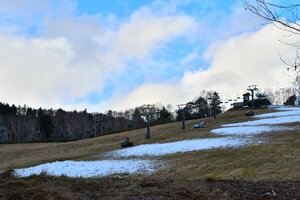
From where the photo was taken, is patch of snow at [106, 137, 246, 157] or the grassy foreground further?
patch of snow at [106, 137, 246, 157]

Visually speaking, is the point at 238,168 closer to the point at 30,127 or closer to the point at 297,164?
the point at 297,164

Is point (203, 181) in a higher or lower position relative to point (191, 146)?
higher

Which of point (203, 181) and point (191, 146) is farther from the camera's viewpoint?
point (191, 146)

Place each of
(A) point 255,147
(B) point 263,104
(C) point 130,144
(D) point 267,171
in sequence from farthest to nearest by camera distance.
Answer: (B) point 263,104 → (C) point 130,144 → (A) point 255,147 → (D) point 267,171

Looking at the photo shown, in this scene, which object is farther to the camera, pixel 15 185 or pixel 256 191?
pixel 15 185

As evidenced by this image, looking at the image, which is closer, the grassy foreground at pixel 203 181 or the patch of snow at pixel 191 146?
the grassy foreground at pixel 203 181

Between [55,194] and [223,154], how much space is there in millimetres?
15264

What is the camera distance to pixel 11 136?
97.2 metres

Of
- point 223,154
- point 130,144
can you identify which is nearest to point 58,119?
point 130,144

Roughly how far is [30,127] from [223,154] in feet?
306

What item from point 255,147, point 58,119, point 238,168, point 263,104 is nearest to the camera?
point 238,168

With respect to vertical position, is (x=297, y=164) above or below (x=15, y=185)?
below

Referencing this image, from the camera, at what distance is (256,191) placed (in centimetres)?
615

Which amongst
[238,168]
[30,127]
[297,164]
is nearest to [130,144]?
[238,168]
